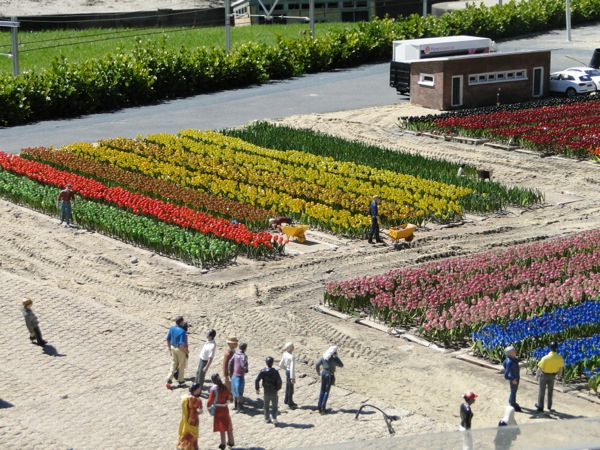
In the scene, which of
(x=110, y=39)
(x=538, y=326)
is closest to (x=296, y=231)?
(x=538, y=326)

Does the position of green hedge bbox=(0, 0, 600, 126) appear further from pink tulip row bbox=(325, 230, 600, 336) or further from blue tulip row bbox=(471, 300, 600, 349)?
blue tulip row bbox=(471, 300, 600, 349)

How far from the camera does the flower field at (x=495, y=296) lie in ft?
76.2

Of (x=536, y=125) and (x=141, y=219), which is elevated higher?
(x=536, y=125)

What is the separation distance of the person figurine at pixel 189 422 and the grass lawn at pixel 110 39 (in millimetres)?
44894

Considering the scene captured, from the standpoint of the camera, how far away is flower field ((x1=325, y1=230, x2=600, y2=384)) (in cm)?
2323

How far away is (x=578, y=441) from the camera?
12469 millimetres

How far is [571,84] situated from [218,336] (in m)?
32.3

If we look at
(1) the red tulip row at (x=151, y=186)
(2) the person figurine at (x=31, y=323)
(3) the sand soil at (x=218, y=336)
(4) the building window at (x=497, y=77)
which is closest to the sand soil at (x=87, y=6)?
(4) the building window at (x=497, y=77)

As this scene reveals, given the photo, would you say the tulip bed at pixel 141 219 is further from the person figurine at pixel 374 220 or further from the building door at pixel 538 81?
the building door at pixel 538 81

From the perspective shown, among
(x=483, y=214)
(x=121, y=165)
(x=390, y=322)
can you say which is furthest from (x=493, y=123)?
(x=390, y=322)

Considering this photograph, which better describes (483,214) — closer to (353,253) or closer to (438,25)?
(353,253)

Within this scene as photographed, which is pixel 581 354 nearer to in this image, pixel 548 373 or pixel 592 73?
pixel 548 373

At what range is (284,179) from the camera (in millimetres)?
36344

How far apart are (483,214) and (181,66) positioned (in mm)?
23372
